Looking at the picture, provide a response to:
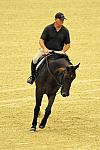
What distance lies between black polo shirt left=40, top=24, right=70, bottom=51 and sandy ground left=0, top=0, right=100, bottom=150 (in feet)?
5.97

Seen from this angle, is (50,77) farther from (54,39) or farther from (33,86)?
(33,86)

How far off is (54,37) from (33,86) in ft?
20.4

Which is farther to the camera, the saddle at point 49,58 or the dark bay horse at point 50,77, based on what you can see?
the saddle at point 49,58

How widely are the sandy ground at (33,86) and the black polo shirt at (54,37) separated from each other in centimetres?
182

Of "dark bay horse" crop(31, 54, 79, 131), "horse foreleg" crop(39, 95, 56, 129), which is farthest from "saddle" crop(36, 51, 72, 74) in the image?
"horse foreleg" crop(39, 95, 56, 129)

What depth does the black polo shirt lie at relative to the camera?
1523 cm

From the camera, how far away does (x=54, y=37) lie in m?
15.3

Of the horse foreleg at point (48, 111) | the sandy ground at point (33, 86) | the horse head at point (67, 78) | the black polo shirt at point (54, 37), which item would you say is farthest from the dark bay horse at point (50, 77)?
the sandy ground at point (33, 86)

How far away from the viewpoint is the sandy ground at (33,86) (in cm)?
1398

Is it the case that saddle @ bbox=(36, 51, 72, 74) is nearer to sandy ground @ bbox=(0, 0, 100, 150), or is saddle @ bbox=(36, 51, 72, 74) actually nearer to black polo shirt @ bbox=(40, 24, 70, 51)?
black polo shirt @ bbox=(40, 24, 70, 51)

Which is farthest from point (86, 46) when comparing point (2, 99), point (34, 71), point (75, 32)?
point (34, 71)

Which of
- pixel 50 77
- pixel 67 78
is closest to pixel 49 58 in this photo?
pixel 50 77

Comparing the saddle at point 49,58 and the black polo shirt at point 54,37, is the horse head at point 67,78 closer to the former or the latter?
the saddle at point 49,58

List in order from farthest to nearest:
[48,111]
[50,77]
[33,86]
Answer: [33,86] → [48,111] → [50,77]
